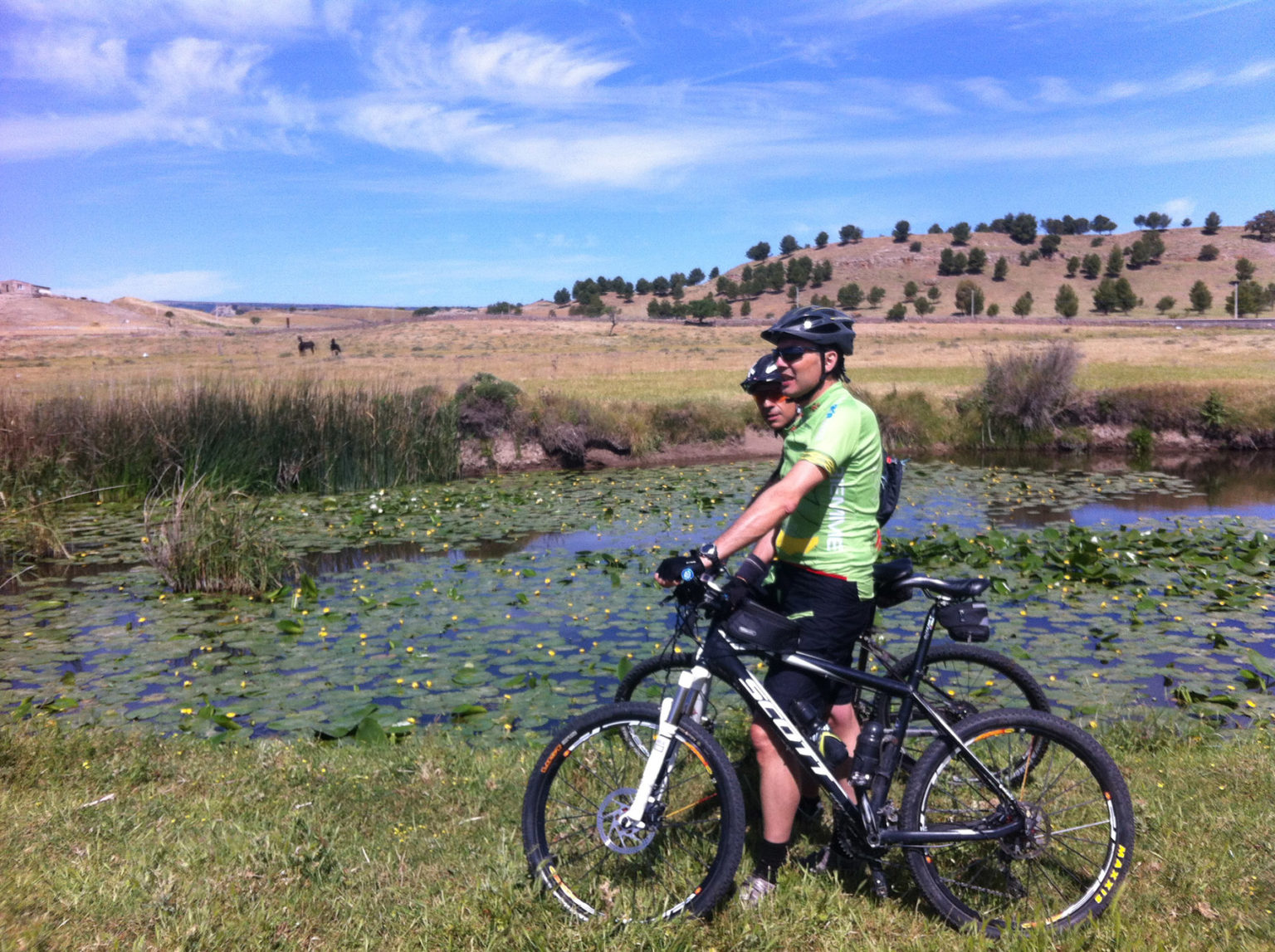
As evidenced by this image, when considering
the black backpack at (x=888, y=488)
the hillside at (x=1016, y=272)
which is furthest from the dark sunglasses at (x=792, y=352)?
the hillside at (x=1016, y=272)

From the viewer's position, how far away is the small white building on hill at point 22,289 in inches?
4633

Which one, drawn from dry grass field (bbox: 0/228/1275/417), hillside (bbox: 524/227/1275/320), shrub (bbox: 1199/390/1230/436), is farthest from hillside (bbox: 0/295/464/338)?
shrub (bbox: 1199/390/1230/436)

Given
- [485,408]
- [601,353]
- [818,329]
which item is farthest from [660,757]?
[601,353]

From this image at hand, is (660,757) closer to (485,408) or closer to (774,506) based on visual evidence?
(774,506)

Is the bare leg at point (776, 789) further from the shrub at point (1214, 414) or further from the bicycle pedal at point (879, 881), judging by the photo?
the shrub at point (1214, 414)

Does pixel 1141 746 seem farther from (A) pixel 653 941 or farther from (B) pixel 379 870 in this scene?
(B) pixel 379 870

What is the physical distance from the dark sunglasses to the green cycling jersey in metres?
0.17

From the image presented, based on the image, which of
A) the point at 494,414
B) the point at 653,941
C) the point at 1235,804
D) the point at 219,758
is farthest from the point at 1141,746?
the point at 494,414

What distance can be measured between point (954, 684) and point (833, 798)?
1.73m

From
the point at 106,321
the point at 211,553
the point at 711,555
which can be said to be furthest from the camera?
the point at 106,321

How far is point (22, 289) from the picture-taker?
124 metres

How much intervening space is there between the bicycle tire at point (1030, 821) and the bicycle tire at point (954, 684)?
16cm

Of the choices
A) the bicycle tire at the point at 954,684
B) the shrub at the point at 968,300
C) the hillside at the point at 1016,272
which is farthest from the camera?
the hillside at the point at 1016,272

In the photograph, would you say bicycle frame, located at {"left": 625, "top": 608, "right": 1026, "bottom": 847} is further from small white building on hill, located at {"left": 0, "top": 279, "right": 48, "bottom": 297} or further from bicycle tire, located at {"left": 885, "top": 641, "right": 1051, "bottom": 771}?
small white building on hill, located at {"left": 0, "top": 279, "right": 48, "bottom": 297}
